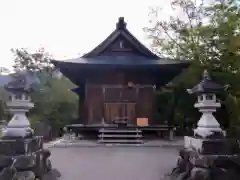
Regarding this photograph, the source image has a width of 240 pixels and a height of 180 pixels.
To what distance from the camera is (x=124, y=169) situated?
8.45 metres

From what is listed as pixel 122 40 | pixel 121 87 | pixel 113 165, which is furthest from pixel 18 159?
pixel 122 40

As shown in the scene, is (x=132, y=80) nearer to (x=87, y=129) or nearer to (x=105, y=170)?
(x=87, y=129)

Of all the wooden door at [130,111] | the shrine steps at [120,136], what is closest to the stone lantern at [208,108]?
the shrine steps at [120,136]

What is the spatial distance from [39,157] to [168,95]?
17448 millimetres

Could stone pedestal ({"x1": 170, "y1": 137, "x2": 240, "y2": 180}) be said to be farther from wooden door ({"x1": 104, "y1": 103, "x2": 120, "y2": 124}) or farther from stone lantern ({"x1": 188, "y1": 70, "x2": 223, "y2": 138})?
wooden door ({"x1": 104, "y1": 103, "x2": 120, "y2": 124})

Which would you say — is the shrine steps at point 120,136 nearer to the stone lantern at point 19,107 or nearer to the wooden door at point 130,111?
the wooden door at point 130,111

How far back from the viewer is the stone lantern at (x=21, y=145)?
6.58 m

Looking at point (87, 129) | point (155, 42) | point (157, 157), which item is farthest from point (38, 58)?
point (157, 157)

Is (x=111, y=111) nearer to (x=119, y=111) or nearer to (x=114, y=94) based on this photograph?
(x=119, y=111)

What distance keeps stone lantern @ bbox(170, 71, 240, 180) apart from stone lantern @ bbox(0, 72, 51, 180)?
3.33 metres

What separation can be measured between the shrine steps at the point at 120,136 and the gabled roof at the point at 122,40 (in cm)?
529

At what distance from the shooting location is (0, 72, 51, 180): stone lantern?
259 inches

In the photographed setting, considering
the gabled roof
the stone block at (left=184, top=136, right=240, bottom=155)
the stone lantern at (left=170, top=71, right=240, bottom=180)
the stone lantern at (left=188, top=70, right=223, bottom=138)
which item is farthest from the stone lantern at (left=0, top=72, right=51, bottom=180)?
the gabled roof

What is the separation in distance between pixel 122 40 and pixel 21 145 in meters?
13.6
